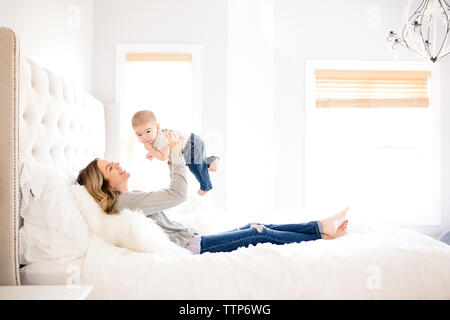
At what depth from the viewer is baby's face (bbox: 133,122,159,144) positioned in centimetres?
229

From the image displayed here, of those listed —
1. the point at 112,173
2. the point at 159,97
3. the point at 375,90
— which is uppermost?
the point at 375,90

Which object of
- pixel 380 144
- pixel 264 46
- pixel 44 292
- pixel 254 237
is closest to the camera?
pixel 44 292

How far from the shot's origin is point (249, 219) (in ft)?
8.23

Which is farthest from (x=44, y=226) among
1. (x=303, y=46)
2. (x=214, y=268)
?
(x=303, y=46)

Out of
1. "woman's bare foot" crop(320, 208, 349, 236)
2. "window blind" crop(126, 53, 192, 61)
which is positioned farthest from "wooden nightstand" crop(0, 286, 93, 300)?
"window blind" crop(126, 53, 192, 61)

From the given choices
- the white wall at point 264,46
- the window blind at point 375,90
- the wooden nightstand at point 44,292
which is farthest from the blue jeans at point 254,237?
the window blind at point 375,90

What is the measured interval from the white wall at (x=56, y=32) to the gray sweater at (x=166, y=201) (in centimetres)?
111

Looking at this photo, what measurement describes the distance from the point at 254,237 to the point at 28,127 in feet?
3.95

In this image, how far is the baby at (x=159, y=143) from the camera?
2.30 meters

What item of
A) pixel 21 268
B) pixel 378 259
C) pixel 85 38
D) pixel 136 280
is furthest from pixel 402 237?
pixel 85 38

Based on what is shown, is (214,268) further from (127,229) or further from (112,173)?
(112,173)

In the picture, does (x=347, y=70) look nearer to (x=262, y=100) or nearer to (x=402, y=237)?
(x=262, y=100)

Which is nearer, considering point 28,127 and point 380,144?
point 28,127

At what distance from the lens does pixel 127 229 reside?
5.39 feet
